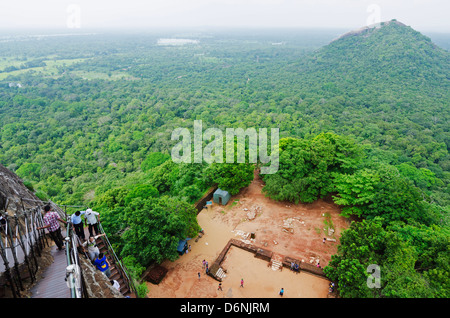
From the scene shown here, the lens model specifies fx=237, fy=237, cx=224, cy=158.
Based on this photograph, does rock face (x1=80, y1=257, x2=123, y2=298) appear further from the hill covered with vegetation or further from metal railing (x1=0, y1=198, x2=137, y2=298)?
the hill covered with vegetation

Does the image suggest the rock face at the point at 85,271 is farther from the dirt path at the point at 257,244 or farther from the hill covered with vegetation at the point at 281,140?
the dirt path at the point at 257,244

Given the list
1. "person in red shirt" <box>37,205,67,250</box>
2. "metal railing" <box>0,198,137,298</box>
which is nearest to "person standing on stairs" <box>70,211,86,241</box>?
"metal railing" <box>0,198,137,298</box>

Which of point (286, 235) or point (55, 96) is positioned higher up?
point (55, 96)

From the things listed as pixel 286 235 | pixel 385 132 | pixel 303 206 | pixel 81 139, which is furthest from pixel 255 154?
pixel 81 139

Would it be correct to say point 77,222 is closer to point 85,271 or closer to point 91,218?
point 91,218

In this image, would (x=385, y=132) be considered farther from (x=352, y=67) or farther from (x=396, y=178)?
(x=352, y=67)

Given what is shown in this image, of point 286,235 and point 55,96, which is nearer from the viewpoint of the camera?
point 286,235

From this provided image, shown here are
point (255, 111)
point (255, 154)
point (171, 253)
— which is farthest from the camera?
point (255, 111)

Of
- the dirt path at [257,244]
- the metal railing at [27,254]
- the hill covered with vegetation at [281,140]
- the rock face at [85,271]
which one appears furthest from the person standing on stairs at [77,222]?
the dirt path at [257,244]
